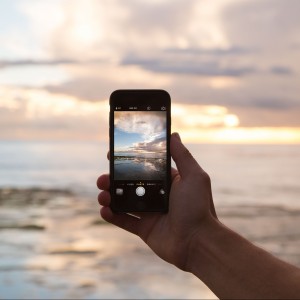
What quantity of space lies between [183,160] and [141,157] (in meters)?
0.36

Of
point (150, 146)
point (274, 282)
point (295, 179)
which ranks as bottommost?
point (295, 179)

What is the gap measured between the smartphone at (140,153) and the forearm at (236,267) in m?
0.44

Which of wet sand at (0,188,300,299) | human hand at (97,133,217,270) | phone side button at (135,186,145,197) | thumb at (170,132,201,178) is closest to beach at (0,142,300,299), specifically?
wet sand at (0,188,300,299)

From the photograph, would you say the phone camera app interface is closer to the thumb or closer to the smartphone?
the smartphone

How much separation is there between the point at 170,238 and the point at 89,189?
24149 millimetres

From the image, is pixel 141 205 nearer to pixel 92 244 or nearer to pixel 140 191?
pixel 140 191

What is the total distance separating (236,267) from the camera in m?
2.24

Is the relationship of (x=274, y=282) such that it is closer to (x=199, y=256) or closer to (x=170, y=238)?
(x=199, y=256)

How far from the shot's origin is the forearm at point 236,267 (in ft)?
6.83

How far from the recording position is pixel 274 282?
210cm

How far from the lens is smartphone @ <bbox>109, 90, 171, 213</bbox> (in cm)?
287

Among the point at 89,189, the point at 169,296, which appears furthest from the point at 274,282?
the point at 89,189

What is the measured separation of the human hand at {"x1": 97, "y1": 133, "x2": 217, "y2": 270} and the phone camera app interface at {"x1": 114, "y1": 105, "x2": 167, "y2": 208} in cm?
10

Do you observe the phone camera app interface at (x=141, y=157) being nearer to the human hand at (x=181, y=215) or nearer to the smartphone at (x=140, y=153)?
the smartphone at (x=140, y=153)
